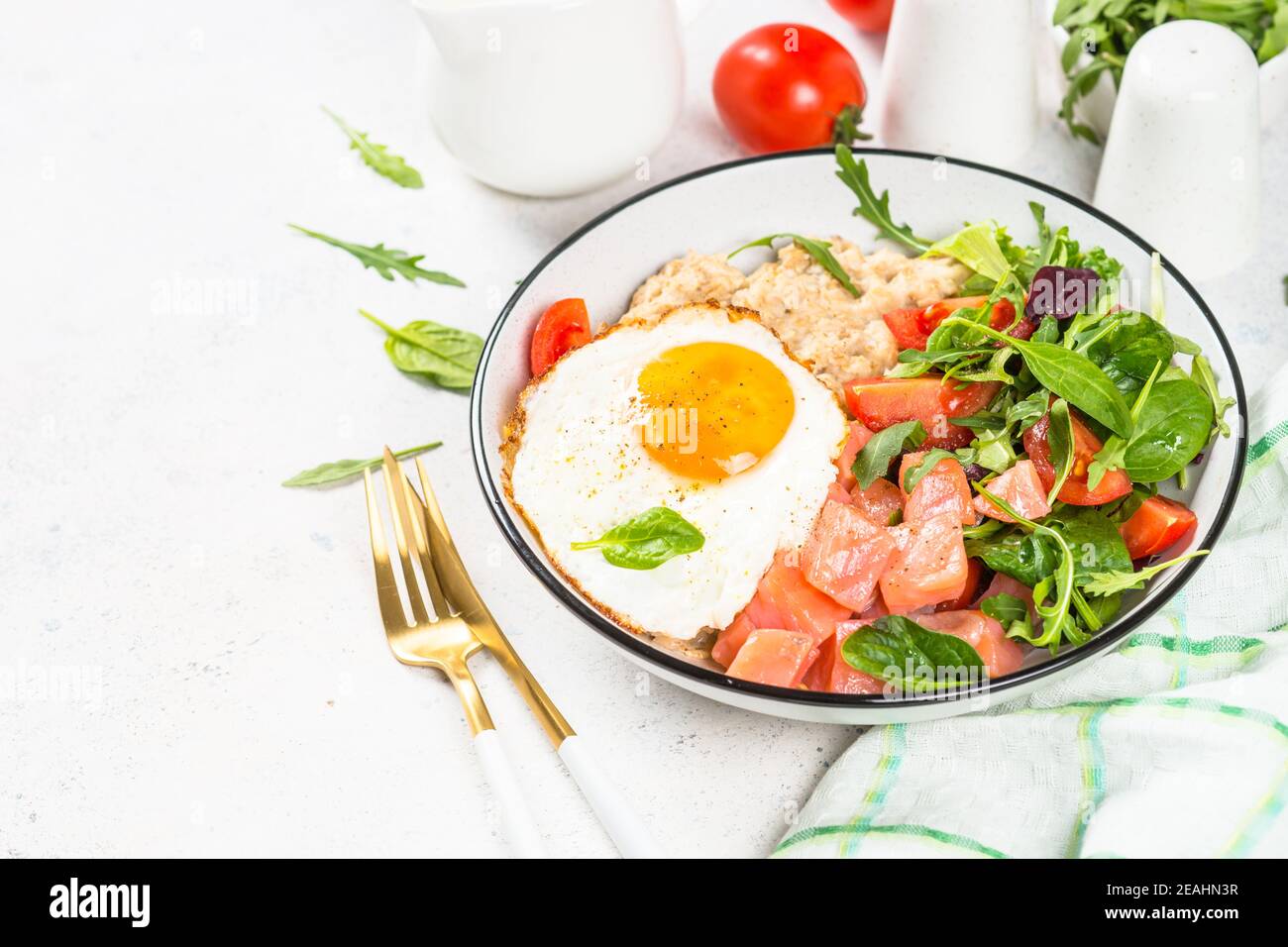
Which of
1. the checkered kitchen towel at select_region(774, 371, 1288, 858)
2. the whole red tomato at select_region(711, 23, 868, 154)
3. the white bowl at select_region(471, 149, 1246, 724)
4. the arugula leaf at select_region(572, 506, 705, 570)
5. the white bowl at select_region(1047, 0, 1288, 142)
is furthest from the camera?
the whole red tomato at select_region(711, 23, 868, 154)

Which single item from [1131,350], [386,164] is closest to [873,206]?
[1131,350]

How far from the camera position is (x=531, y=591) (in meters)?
2.81

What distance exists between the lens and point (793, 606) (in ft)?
8.13

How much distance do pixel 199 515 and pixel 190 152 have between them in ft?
4.31

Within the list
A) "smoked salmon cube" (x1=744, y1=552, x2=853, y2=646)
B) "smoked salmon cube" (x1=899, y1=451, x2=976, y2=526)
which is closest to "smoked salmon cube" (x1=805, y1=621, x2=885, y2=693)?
"smoked salmon cube" (x1=744, y1=552, x2=853, y2=646)

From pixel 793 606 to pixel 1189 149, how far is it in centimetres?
156

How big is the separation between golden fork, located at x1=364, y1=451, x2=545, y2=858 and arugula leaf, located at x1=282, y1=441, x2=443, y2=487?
0.45ft

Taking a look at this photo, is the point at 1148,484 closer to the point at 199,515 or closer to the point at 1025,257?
the point at 1025,257

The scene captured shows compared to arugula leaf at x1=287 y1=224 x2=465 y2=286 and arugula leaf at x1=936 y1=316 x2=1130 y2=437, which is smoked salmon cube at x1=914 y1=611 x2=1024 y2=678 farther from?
arugula leaf at x1=287 y1=224 x2=465 y2=286

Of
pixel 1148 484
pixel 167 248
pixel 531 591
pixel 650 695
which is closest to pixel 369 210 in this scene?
pixel 167 248

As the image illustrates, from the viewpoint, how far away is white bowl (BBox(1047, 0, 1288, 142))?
3.33 m

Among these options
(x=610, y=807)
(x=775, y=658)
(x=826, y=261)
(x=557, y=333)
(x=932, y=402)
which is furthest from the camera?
(x=826, y=261)

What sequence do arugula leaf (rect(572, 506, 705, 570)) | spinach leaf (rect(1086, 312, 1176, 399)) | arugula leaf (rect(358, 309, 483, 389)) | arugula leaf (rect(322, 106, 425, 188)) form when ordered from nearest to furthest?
arugula leaf (rect(572, 506, 705, 570)) → spinach leaf (rect(1086, 312, 1176, 399)) → arugula leaf (rect(358, 309, 483, 389)) → arugula leaf (rect(322, 106, 425, 188))

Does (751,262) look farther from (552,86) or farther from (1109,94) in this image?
(1109,94)
